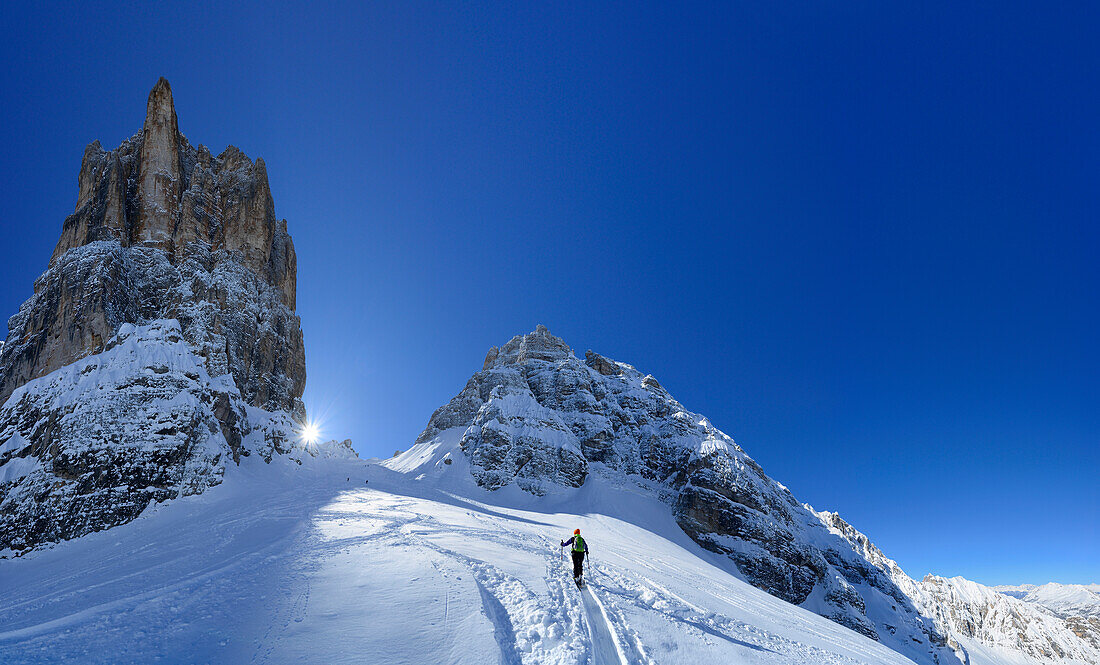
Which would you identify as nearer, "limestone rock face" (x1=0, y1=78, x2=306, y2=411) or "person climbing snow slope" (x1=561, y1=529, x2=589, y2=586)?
"person climbing snow slope" (x1=561, y1=529, x2=589, y2=586)

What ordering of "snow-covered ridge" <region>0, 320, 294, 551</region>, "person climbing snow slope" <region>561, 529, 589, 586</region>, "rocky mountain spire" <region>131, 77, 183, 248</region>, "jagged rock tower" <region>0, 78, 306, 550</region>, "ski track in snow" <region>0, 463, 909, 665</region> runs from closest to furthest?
"ski track in snow" <region>0, 463, 909, 665</region>, "person climbing snow slope" <region>561, 529, 589, 586</region>, "snow-covered ridge" <region>0, 320, 294, 551</region>, "jagged rock tower" <region>0, 78, 306, 550</region>, "rocky mountain spire" <region>131, 77, 183, 248</region>

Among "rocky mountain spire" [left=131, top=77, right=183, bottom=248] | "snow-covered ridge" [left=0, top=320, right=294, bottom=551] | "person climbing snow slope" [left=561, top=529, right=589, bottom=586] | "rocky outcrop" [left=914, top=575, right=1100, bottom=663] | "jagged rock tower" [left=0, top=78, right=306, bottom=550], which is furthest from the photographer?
"rocky outcrop" [left=914, top=575, right=1100, bottom=663]

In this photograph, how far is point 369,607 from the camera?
25.8 feet

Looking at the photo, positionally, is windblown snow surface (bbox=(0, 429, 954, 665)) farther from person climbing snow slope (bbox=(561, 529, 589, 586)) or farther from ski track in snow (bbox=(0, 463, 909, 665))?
person climbing snow slope (bbox=(561, 529, 589, 586))

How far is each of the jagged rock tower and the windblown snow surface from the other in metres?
4.36

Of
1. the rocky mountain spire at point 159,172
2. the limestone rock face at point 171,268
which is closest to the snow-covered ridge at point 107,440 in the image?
the limestone rock face at point 171,268

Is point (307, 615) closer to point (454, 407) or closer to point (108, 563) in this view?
point (108, 563)

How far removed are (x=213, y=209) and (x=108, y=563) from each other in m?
59.1

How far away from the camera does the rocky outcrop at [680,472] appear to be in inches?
2009

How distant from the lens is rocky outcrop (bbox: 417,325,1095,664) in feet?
167

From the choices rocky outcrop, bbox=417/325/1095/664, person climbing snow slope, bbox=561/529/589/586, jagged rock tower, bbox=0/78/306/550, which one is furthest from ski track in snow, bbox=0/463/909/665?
rocky outcrop, bbox=417/325/1095/664

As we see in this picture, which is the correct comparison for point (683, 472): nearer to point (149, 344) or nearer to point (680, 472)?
point (680, 472)

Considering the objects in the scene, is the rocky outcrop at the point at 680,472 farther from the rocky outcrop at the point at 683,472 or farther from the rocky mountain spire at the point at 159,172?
the rocky mountain spire at the point at 159,172

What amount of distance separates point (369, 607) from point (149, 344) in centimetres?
3329
